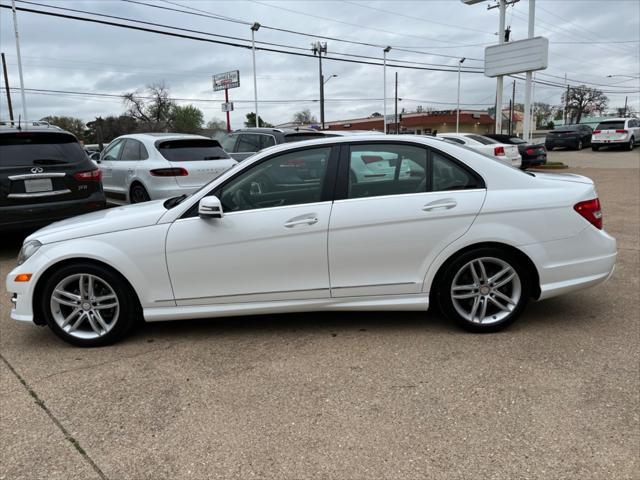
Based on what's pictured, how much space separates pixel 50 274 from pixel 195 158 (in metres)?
5.10

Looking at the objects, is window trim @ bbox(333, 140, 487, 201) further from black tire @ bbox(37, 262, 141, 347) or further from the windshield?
the windshield

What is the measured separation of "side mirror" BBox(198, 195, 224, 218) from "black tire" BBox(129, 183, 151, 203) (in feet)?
17.5

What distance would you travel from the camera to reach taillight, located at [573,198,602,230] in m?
3.77

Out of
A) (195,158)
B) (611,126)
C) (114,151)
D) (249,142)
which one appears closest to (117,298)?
(195,158)

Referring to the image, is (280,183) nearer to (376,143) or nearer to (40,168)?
(376,143)

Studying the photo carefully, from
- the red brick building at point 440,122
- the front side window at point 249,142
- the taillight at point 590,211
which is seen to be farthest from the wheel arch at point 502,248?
the red brick building at point 440,122

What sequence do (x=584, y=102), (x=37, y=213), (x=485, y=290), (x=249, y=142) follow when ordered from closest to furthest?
(x=485, y=290), (x=37, y=213), (x=249, y=142), (x=584, y=102)

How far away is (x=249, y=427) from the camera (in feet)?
9.02

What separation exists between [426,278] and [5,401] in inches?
115

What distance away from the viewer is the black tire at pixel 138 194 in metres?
8.66

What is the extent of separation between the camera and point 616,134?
28688 millimetres

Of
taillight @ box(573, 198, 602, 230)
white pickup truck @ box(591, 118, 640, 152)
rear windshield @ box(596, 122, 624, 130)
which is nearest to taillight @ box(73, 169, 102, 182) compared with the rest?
taillight @ box(573, 198, 602, 230)

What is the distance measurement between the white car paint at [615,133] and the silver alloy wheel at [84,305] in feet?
104

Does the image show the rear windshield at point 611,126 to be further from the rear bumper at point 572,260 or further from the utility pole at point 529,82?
the rear bumper at point 572,260
